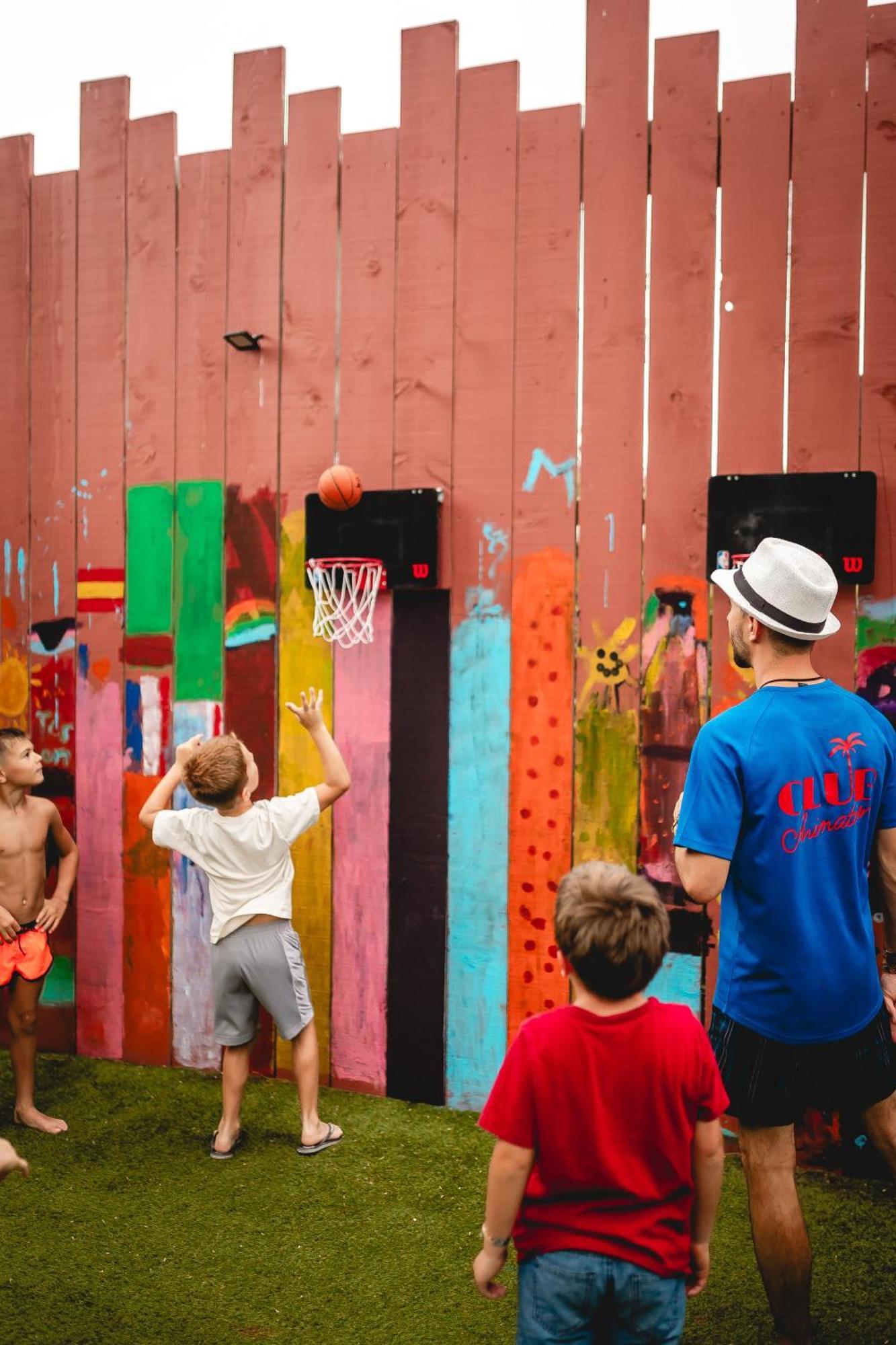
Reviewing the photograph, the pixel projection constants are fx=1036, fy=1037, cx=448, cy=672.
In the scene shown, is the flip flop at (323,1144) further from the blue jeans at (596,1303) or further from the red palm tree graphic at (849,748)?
the red palm tree graphic at (849,748)

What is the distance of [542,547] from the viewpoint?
3746 mm

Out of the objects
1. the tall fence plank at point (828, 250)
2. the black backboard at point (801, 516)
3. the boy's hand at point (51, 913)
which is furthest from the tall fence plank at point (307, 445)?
the tall fence plank at point (828, 250)

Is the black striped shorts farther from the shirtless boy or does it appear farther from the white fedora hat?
the shirtless boy

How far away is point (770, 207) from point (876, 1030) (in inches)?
101

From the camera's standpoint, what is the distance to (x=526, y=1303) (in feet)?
5.95

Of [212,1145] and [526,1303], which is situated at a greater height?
[526,1303]

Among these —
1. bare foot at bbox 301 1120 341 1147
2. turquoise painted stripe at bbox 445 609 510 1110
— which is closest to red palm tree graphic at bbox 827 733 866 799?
turquoise painted stripe at bbox 445 609 510 1110

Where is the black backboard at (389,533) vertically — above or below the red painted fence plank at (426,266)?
below

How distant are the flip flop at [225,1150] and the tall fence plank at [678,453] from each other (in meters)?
1.57

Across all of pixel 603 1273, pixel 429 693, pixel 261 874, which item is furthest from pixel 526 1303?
pixel 429 693

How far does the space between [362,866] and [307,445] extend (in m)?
1.66

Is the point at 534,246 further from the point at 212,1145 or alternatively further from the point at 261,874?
the point at 212,1145

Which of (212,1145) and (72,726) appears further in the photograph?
Answer: (72,726)

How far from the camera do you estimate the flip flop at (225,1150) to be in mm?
3566
